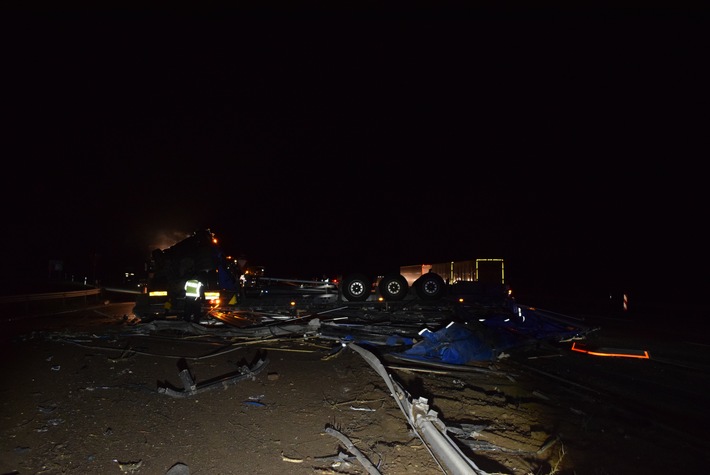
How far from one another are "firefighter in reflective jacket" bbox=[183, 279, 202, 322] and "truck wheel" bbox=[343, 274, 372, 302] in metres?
3.88

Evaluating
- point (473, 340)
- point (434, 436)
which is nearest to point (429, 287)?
point (473, 340)

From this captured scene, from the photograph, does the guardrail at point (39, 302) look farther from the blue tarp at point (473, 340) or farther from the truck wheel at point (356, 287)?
the blue tarp at point (473, 340)

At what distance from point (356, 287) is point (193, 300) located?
4329 mm

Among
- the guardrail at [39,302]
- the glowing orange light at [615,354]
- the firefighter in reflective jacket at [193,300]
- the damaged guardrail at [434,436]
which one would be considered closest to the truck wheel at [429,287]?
the glowing orange light at [615,354]

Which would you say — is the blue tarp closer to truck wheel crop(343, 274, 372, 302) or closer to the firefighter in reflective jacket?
truck wheel crop(343, 274, 372, 302)

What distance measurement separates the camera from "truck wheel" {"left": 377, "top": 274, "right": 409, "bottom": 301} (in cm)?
1139

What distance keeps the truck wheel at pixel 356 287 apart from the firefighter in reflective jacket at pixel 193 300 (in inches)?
153

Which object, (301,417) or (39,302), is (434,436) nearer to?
(301,417)

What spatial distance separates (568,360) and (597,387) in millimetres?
1677

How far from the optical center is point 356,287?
37.4 ft

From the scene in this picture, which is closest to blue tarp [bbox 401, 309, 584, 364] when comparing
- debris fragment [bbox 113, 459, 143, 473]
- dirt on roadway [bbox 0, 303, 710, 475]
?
dirt on roadway [bbox 0, 303, 710, 475]

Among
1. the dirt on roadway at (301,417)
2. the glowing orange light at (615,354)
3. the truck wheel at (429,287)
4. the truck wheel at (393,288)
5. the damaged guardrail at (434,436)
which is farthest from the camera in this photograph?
the truck wheel at (393,288)

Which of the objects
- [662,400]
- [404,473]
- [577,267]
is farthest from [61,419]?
[577,267]

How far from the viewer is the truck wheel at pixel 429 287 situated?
11289 mm
